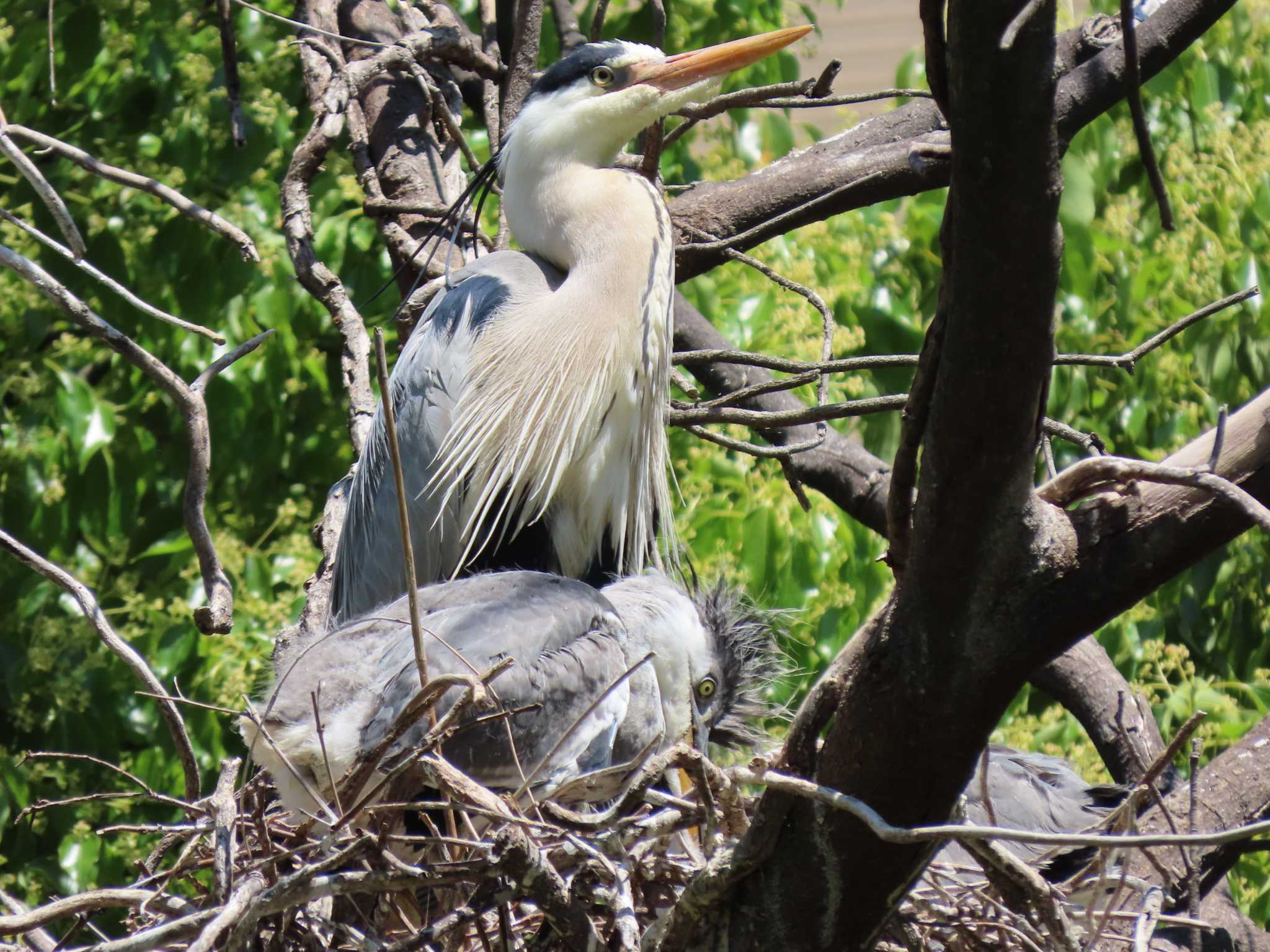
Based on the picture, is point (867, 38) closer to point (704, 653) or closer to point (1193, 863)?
point (704, 653)

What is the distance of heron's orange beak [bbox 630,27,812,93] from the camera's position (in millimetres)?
3211

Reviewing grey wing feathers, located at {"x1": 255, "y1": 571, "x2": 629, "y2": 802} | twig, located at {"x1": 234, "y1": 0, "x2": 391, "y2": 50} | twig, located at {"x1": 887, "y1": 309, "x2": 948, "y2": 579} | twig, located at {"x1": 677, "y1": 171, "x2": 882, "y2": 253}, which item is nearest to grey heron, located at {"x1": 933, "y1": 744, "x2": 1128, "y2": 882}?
grey wing feathers, located at {"x1": 255, "y1": 571, "x2": 629, "y2": 802}

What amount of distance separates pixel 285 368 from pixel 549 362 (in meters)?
1.34

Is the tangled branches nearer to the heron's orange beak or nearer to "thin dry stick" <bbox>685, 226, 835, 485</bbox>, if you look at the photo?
"thin dry stick" <bbox>685, 226, 835, 485</bbox>

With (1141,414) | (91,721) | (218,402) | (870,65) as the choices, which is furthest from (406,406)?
(870,65)

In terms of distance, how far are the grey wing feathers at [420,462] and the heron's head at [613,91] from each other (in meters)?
0.33

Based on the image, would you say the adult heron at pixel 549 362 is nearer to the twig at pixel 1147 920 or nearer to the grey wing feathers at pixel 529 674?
the grey wing feathers at pixel 529 674

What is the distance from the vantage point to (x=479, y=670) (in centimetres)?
223

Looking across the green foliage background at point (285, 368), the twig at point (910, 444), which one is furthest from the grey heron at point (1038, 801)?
the twig at point (910, 444)

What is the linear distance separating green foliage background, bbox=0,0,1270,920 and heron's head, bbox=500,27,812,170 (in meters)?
0.62

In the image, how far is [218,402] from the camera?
13.5 ft

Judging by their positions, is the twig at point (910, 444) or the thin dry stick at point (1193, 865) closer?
the twig at point (910, 444)

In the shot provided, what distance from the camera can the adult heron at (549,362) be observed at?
3.10 metres

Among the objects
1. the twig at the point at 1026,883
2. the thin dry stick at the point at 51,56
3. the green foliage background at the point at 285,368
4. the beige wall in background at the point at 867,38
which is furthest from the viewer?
the beige wall in background at the point at 867,38
